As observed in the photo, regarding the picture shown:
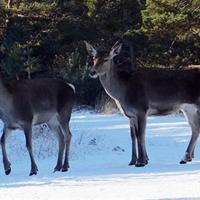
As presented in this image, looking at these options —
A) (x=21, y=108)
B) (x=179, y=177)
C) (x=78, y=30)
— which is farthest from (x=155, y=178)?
(x=78, y=30)

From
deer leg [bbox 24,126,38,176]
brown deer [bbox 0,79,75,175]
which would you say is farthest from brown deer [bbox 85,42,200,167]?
deer leg [bbox 24,126,38,176]

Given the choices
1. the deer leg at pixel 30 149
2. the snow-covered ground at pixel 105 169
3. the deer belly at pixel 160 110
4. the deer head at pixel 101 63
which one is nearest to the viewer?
the snow-covered ground at pixel 105 169

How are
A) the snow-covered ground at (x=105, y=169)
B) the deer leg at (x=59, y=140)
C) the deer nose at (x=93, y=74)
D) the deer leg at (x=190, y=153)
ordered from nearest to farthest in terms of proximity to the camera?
the snow-covered ground at (x=105, y=169), the deer leg at (x=59, y=140), the deer leg at (x=190, y=153), the deer nose at (x=93, y=74)

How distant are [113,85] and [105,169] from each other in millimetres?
2088

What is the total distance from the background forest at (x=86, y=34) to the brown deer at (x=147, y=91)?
1309cm

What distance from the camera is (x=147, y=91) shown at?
46.8 feet

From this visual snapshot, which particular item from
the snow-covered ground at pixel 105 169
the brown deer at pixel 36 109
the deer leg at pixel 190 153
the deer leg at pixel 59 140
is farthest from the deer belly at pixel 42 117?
the deer leg at pixel 190 153

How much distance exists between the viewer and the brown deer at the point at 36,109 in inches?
513

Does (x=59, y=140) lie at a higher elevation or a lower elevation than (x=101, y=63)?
lower

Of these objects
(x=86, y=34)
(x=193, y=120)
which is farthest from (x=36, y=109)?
(x=86, y=34)

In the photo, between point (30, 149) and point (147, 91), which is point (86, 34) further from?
point (30, 149)

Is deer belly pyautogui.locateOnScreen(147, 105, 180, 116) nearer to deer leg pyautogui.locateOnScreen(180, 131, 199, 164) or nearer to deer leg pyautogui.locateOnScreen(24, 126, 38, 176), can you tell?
deer leg pyautogui.locateOnScreen(180, 131, 199, 164)

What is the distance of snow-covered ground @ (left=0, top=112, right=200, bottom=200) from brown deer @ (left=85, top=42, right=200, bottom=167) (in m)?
0.78

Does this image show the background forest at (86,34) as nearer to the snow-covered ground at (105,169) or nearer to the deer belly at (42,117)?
the snow-covered ground at (105,169)
